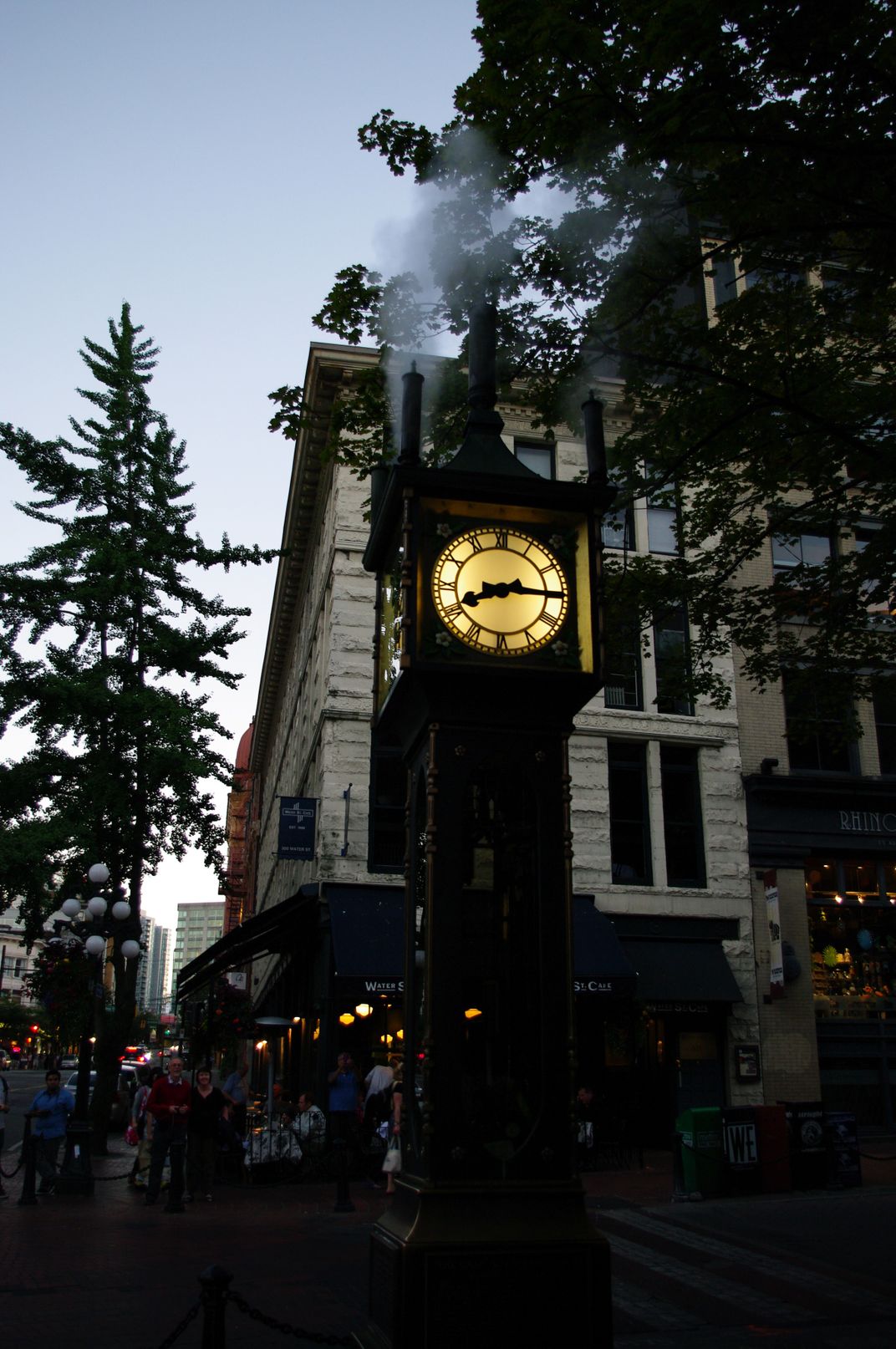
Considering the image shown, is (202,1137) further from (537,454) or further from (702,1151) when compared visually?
(537,454)

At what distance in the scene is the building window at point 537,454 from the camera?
22656 mm

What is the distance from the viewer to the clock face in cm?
533

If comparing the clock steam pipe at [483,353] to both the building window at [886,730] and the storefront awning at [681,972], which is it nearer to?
the storefront awning at [681,972]

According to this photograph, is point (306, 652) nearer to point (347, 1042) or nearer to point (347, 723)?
point (347, 723)

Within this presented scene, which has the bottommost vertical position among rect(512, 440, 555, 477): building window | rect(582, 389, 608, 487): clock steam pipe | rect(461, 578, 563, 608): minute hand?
rect(461, 578, 563, 608): minute hand

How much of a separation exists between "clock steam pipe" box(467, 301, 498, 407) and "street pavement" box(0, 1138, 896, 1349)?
15.0ft

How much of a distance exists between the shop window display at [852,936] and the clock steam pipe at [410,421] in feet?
59.1

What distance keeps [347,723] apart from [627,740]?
5.41m

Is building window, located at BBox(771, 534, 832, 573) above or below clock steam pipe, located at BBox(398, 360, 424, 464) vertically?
above

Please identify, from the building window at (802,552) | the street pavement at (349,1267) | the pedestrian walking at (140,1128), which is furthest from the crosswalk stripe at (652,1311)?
the building window at (802,552)

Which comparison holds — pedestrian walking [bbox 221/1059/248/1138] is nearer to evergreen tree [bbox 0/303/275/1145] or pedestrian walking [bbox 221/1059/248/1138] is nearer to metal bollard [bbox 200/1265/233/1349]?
evergreen tree [bbox 0/303/275/1145]

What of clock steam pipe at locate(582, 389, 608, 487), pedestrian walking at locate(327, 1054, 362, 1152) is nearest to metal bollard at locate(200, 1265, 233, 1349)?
clock steam pipe at locate(582, 389, 608, 487)

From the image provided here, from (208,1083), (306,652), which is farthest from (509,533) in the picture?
(306,652)

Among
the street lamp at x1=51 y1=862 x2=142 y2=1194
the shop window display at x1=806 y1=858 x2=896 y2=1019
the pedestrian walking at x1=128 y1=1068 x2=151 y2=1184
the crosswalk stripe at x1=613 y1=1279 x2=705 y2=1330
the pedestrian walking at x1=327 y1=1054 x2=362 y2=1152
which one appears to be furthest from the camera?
the shop window display at x1=806 y1=858 x2=896 y2=1019
